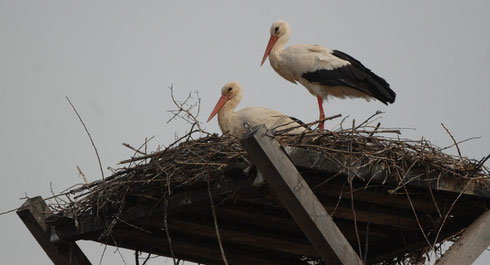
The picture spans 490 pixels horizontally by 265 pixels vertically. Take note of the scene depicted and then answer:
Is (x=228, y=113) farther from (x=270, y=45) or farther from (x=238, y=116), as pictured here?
(x=270, y=45)

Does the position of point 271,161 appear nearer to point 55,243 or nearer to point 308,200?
point 308,200

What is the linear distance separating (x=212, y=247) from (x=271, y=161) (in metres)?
1.51

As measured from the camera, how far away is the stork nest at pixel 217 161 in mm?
4168

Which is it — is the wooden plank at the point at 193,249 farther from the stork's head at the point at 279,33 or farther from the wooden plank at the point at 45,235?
the stork's head at the point at 279,33

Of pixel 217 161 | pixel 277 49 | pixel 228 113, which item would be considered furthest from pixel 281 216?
pixel 277 49

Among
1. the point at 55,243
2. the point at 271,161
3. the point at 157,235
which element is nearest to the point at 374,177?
the point at 271,161

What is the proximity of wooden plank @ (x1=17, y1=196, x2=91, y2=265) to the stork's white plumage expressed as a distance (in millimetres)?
1653

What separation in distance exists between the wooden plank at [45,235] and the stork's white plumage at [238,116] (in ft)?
5.42

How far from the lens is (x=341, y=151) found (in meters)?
4.09

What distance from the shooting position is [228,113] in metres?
7.06

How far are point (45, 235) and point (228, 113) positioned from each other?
2.46 meters

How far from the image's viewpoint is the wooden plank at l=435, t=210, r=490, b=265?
4.33 metres

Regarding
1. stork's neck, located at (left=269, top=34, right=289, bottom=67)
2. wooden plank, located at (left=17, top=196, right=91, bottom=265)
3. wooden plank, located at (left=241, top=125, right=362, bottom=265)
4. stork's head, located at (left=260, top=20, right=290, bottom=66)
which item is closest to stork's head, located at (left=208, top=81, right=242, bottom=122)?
stork's neck, located at (left=269, top=34, right=289, bottom=67)

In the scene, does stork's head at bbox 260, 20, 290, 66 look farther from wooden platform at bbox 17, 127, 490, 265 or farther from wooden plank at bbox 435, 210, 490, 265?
wooden plank at bbox 435, 210, 490, 265
